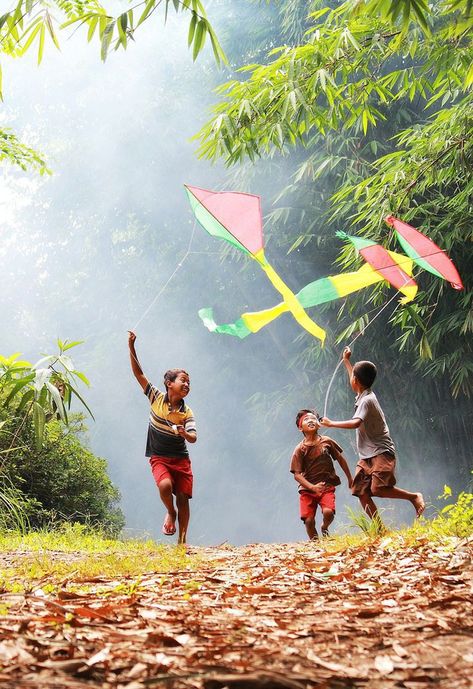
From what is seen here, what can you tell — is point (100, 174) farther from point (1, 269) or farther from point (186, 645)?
point (186, 645)

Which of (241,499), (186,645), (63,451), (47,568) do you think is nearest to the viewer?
(186,645)

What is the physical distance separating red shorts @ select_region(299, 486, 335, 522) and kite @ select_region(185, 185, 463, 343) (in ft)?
4.37

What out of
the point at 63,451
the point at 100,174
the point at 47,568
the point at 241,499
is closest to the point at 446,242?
the point at 63,451

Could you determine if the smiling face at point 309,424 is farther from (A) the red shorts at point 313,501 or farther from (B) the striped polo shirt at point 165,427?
(B) the striped polo shirt at point 165,427

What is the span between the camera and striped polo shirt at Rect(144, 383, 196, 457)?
5.07 meters

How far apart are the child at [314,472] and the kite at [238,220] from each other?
1.23 meters

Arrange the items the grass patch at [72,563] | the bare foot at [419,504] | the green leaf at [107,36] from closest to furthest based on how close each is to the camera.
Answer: the green leaf at [107,36], the grass patch at [72,563], the bare foot at [419,504]

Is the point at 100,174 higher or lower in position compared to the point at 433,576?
higher

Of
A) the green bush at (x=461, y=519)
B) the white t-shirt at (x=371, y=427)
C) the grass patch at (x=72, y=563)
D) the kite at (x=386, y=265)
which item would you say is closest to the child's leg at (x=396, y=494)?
the white t-shirt at (x=371, y=427)

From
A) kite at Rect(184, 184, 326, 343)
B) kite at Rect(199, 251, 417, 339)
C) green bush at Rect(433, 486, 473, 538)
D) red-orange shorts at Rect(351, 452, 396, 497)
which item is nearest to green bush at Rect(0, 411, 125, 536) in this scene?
kite at Rect(199, 251, 417, 339)

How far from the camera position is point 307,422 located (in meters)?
5.77

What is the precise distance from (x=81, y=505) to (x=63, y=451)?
2.24 feet

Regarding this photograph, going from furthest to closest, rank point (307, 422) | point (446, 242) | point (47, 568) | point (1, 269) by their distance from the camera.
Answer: point (1, 269) < point (446, 242) < point (307, 422) < point (47, 568)

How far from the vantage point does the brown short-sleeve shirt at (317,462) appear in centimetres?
568
